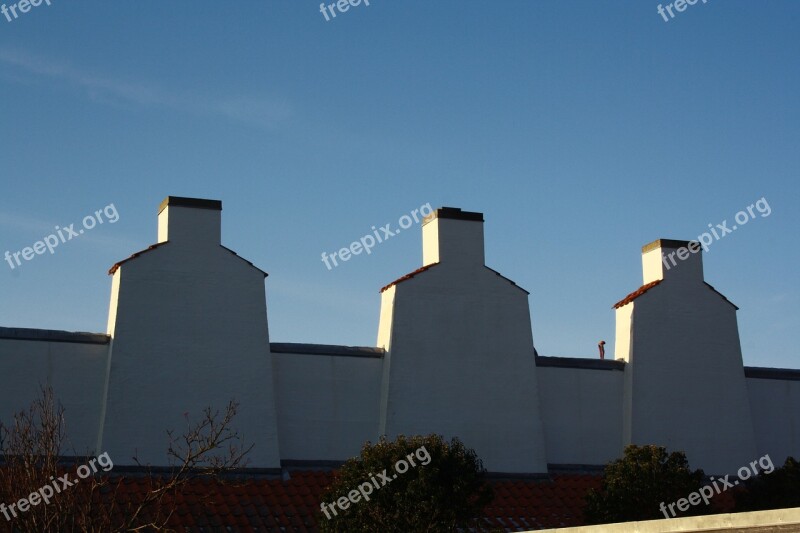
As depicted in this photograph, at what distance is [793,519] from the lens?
1461 centimetres

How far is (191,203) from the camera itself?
27.1 metres

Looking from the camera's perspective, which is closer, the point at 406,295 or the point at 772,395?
the point at 406,295

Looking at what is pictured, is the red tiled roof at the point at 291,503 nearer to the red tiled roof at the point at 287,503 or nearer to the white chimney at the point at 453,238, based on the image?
the red tiled roof at the point at 287,503

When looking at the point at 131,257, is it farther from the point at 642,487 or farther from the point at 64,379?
the point at 642,487

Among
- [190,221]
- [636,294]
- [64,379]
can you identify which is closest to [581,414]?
[636,294]

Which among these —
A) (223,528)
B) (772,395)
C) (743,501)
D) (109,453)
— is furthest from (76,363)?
(772,395)

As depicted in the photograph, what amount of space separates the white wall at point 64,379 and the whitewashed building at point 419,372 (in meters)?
0.03

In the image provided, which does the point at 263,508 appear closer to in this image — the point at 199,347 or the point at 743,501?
the point at 199,347

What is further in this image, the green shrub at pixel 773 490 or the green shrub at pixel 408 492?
the green shrub at pixel 773 490

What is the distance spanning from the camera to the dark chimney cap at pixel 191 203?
2694 centimetres

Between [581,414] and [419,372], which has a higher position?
[419,372]

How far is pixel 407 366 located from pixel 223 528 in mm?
6060

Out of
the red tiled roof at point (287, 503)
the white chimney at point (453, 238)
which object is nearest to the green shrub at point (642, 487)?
the red tiled roof at point (287, 503)

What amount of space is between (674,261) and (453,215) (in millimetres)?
5945
